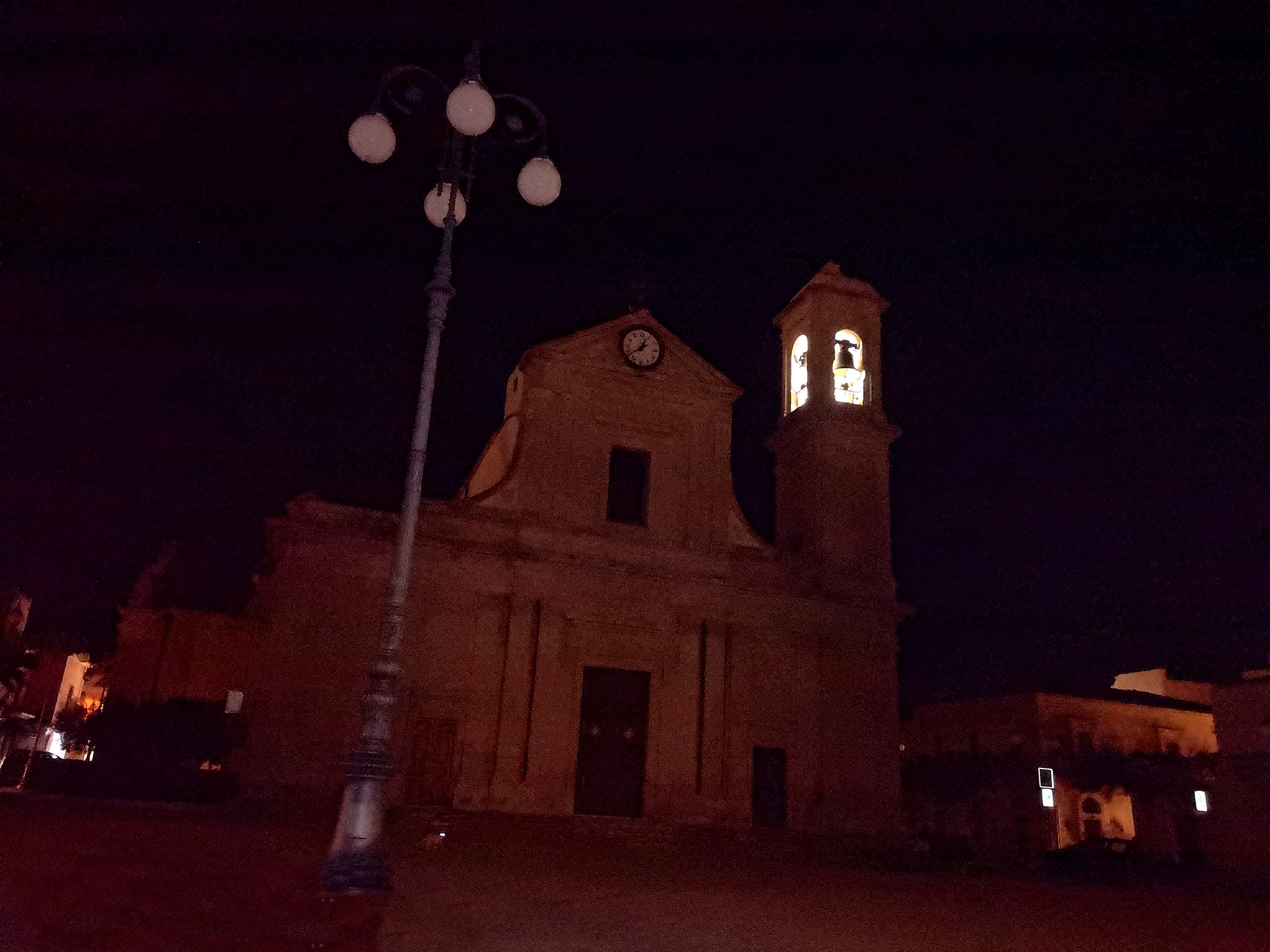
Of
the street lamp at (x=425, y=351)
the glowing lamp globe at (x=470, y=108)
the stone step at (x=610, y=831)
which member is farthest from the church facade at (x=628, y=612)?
the glowing lamp globe at (x=470, y=108)

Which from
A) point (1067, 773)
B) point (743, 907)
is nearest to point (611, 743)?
point (743, 907)

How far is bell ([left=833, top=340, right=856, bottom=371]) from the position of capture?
23.5m

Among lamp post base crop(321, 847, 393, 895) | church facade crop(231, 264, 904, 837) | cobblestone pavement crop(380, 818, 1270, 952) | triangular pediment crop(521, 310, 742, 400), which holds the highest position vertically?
triangular pediment crop(521, 310, 742, 400)

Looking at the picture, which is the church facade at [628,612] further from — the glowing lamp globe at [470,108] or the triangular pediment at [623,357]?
the glowing lamp globe at [470,108]

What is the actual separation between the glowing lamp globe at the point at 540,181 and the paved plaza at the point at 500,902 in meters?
6.84

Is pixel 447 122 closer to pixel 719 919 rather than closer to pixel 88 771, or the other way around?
pixel 719 919

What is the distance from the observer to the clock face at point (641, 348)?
22828mm

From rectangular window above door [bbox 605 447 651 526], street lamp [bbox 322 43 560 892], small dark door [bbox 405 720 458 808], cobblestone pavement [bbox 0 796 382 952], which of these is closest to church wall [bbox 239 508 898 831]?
small dark door [bbox 405 720 458 808]

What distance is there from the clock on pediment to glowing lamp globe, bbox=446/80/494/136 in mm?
14002

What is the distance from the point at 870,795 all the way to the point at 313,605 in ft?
41.9

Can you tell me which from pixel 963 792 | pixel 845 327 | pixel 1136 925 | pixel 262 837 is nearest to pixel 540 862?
pixel 262 837

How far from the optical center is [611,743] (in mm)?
20062

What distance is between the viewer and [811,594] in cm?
2178

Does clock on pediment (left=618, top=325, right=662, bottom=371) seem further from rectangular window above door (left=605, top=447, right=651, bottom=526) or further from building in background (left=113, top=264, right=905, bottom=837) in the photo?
rectangular window above door (left=605, top=447, right=651, bottom=526)
